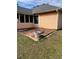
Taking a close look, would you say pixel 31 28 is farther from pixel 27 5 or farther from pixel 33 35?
pixel 27 5

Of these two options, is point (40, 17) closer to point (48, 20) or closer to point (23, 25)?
point (48, 20)

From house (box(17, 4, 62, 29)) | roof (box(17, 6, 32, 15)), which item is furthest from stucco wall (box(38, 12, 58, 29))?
roof (box(17, 6, 32, 15))

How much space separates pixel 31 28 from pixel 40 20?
0.43ft

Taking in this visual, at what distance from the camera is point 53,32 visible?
1692mm

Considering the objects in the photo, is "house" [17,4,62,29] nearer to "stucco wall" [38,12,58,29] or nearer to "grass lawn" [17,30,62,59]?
"stucco wall" [38,12,58,29]

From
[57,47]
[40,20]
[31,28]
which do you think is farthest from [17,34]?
[57,47]

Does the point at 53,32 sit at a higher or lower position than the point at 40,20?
lower

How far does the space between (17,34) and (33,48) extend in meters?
0.21

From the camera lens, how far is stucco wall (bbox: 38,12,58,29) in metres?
1.69

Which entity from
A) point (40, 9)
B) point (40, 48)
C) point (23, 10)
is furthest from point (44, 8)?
point (40, 48)

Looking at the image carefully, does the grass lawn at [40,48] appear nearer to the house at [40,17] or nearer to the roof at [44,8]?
the house at [40,17]

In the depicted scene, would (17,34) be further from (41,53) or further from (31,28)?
(41,53)
